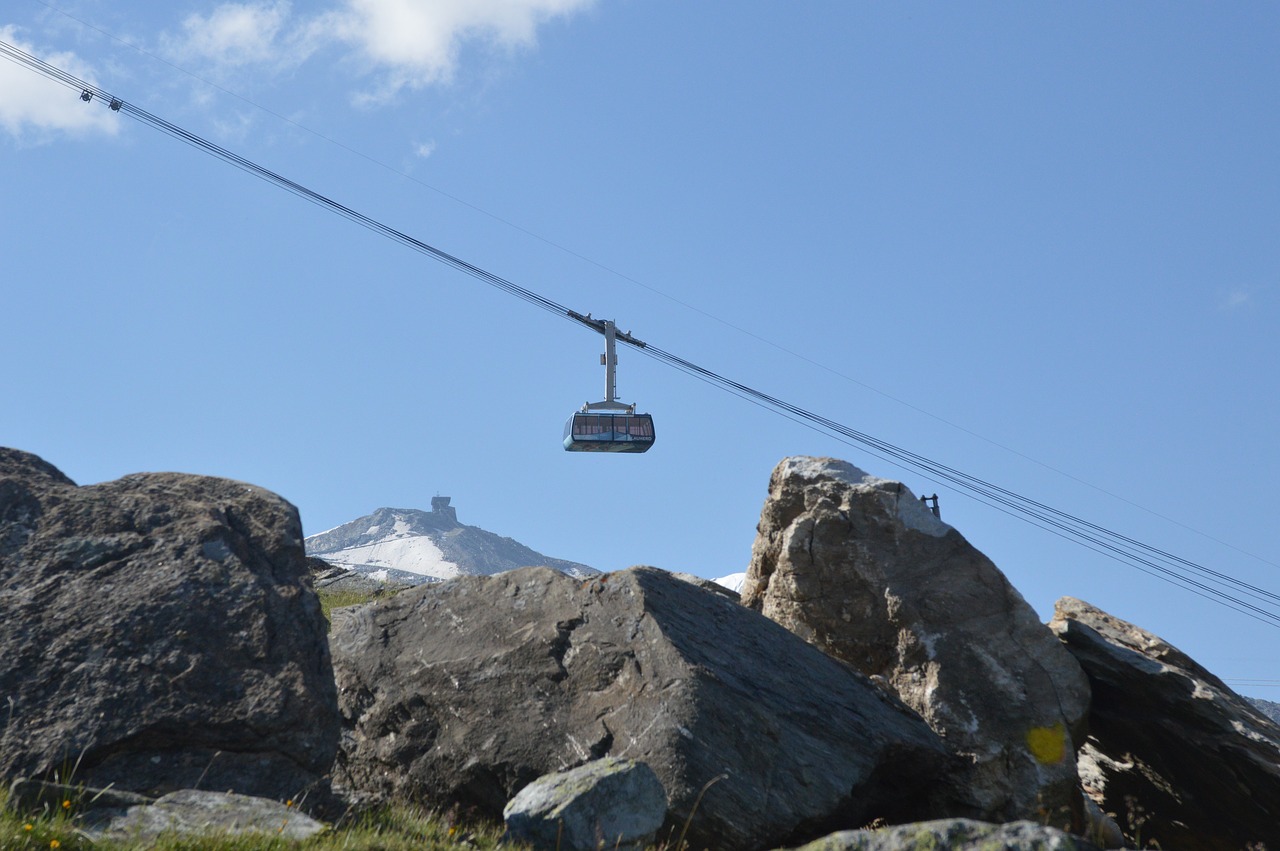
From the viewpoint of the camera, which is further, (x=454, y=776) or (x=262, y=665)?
(x=454, y=776)

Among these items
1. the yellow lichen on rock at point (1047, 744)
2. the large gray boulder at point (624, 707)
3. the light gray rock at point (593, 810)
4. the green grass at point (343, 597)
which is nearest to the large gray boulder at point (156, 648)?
the large gray boulder at point (624, 707)

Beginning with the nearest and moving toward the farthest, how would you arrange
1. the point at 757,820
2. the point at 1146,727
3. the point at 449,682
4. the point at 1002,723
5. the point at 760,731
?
the point at 757,820, the point at 760,731, the point at 449,682, the point at 1002,723, the point at 1146,727

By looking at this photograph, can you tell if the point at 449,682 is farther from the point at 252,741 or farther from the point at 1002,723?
the point at 1002,723

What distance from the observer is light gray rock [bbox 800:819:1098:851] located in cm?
668

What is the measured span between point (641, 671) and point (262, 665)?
143 inches

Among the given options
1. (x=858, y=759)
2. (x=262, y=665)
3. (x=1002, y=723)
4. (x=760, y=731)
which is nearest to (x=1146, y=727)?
(x=1002, y=723)

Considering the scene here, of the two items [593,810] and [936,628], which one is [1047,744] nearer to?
[936,628]

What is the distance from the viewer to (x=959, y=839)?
6.86 metres

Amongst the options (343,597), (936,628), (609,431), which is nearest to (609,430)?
(609,431)

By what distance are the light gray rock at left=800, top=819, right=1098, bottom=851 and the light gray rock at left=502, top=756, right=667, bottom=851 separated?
160cm

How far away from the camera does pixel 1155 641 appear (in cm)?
1533

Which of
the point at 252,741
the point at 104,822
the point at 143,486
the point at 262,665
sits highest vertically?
the point at 143,486

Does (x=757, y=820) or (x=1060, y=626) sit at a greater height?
(x=1060, y=626)

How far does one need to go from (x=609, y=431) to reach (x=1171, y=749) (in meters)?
21.1
